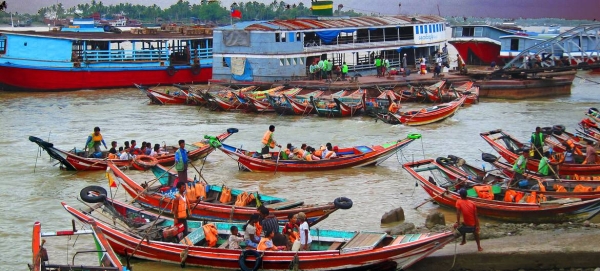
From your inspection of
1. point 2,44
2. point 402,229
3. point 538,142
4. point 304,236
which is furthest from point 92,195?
point 2,44

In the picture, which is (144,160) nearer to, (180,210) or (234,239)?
(180,210)

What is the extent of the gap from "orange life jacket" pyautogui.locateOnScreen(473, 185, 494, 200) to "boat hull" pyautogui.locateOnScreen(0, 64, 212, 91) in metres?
28.3

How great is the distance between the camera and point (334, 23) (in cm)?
3925

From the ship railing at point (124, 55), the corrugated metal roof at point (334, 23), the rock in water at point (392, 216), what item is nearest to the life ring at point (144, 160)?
the rock in water at point (392, 216)

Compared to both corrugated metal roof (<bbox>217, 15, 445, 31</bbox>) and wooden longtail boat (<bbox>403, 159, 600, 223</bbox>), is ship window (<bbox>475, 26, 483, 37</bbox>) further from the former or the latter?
wooden longtail boat (<bbox>403, 159, 600, 223</bbox>)

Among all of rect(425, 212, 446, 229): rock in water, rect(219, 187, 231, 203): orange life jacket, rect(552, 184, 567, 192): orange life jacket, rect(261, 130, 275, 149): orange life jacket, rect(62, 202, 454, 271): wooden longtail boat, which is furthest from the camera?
rect(261, 130, 275, 149): orange life jacket

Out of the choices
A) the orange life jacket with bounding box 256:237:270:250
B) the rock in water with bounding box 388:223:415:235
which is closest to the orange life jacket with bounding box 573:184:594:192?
the rock in water with bounding box 388:223:415:235

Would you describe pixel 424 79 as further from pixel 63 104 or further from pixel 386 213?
pixel 386 213

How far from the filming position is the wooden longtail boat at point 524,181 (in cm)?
1480

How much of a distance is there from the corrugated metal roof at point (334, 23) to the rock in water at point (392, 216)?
21.3 meters

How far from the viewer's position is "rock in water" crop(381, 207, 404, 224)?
15852 mm

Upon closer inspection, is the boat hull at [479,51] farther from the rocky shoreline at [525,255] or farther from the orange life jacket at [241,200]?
the rocky shoreline at [525,255]

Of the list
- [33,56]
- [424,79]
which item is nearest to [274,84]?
[424,79]

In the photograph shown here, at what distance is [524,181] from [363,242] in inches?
207
